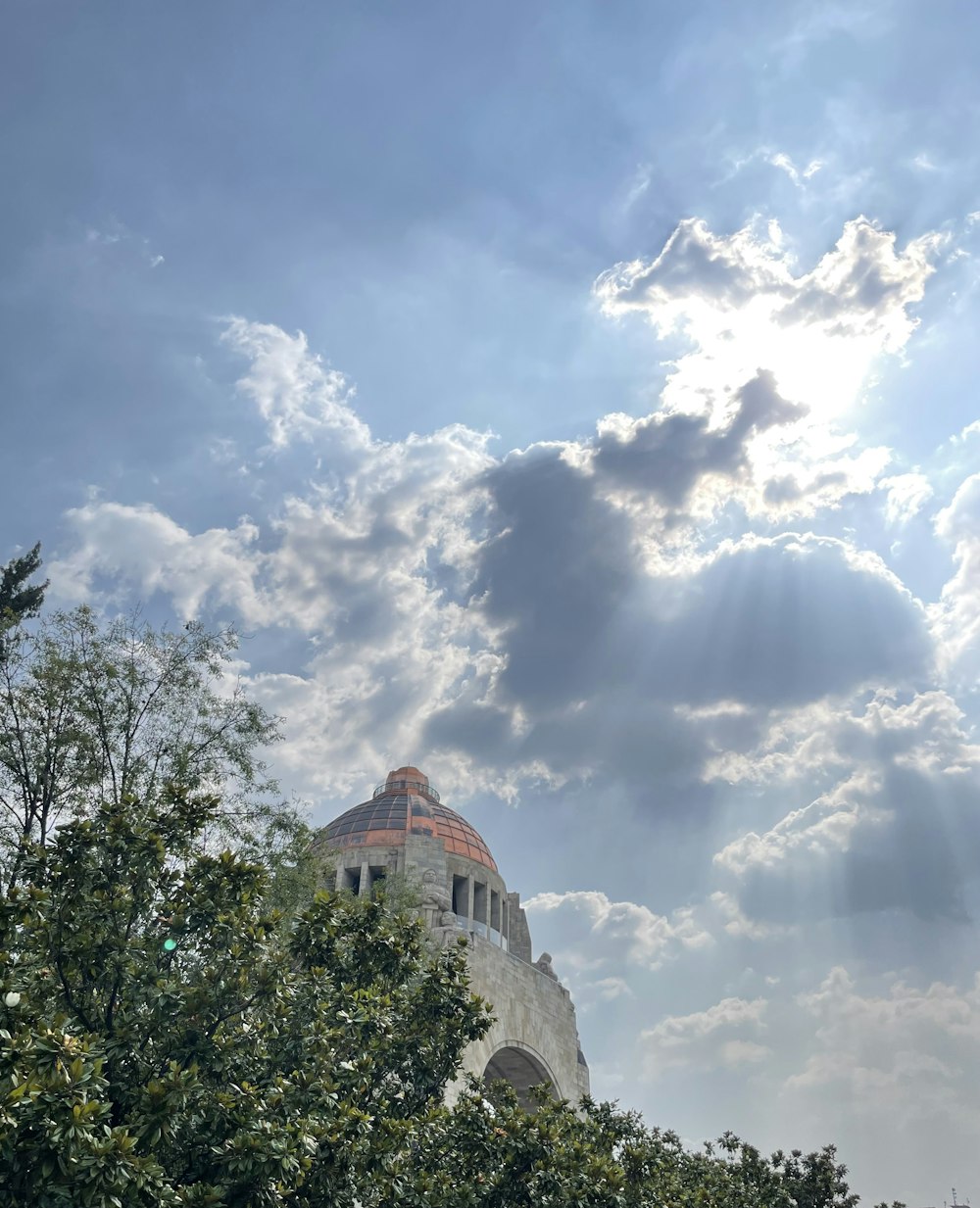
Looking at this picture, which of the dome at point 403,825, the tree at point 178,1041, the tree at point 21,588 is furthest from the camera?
the dome at point 403,825

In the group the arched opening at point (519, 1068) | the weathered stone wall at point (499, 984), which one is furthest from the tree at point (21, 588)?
the arched opening at point (519, 1068)

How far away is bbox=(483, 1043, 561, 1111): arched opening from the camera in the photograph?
103 feet

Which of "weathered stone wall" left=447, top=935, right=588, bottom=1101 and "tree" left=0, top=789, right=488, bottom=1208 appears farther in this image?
"weathered stone wall" left=447, top=935, right=588, bottom=1101

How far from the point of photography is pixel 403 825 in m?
38.1

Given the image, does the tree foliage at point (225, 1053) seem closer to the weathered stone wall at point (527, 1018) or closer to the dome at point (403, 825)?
the weathered stone wall at point (527, 1018)

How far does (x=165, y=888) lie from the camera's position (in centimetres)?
1124

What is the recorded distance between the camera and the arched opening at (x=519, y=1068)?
31.4m

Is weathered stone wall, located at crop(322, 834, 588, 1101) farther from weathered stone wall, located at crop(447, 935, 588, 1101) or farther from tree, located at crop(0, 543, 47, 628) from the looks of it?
tree, located at crop(0, 543, 47, 628)

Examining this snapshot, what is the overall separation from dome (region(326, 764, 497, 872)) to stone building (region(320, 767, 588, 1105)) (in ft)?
0.16

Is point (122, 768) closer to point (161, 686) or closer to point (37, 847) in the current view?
point (161, 686)

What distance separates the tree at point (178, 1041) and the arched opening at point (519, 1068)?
774 inches

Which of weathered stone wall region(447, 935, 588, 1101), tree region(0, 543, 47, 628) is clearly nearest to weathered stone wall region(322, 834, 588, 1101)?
weathered stone wall region(447, 935, 588, 1101)

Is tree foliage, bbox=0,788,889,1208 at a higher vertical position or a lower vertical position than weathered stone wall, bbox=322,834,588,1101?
lower

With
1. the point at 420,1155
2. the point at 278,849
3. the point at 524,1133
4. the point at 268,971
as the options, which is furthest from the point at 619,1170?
the point at 278,849
